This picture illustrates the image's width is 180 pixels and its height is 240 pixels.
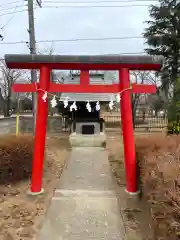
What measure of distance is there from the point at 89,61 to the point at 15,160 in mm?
3499

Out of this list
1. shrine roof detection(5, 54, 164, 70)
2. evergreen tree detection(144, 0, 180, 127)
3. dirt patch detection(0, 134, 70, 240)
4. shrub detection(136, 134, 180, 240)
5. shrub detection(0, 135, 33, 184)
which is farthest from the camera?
evergreen tree detection(144, 0, 180, 127)

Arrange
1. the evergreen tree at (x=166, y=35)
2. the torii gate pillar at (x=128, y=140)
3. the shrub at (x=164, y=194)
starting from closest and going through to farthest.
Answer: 1. the shrub at (x=164, y=194)
2. the torii gate pillar at (x=128, y=140)
3. the evergreen tree at (x=166, y=35)

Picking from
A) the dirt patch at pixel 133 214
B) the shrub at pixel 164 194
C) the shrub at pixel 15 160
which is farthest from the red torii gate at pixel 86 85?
the shrub at pixel 164 194

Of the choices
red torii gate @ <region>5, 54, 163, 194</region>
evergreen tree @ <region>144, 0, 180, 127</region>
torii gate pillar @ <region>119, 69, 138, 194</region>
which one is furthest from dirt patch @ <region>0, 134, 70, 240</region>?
evergreen tree @ <region>144, 0, 180, 127</region>

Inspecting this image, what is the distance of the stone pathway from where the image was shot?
5.32 m

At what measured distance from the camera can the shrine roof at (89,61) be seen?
23.4ft

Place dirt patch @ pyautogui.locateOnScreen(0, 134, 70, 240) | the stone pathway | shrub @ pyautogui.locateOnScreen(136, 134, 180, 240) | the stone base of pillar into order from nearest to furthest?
shrub @ pyautogui.locateOnScreen(136, 134, 180, 240)
the stone pathway
dirt patch @ pyautogui.locateOnScreen(0, 134, 70, 240)
the stone base of pillar

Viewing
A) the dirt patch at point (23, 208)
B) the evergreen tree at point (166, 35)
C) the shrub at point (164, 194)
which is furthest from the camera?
the evergreen tree at point (166, 35)

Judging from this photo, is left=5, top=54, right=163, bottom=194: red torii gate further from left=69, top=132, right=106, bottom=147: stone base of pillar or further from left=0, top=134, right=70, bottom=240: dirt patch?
left=69, top=132, right=106, bottom=147: stone base of pillar

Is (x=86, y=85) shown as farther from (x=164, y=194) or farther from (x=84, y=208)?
(x=164, y=194)

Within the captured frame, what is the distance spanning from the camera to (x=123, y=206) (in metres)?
6.71

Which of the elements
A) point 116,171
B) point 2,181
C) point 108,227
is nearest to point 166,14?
point 116,171

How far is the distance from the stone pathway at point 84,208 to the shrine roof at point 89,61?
3.15m

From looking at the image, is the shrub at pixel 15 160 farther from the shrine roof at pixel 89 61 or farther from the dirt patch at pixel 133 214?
the dirt patch at pixel 133 214
